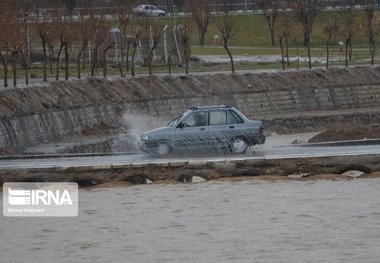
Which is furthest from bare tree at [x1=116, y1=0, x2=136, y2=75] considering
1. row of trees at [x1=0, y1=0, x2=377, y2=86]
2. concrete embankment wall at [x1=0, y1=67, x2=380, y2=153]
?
concrete embankment wall at [x1=0, y1=67, x2=380, y2=153]

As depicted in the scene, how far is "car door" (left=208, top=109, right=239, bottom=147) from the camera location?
31688 millimetres

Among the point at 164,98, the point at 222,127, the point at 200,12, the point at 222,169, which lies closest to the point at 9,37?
the point at 164,98

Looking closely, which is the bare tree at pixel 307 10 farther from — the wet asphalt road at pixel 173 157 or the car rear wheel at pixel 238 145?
the wet asphalt road at pixel 173 157

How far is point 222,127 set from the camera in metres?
32.0

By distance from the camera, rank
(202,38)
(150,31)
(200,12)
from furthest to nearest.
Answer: (202,38)
(200,12)
(150,31)

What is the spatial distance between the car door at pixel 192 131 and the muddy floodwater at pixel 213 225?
158 inches

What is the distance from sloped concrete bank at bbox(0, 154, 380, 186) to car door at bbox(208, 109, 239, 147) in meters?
3.45

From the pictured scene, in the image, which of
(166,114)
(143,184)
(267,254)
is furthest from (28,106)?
(267,254)

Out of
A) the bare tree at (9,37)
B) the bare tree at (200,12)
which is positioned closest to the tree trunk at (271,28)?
the bare tree at (200,12)

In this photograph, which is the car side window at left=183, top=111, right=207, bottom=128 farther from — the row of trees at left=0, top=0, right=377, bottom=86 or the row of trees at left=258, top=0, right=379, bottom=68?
the row of trees at left=258, top=0, right=379, bottom=68

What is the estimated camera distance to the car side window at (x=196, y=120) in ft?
105

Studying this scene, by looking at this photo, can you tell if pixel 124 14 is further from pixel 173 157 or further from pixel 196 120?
pixel 173 157

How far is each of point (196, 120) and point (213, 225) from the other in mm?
10121

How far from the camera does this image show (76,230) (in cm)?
2242
